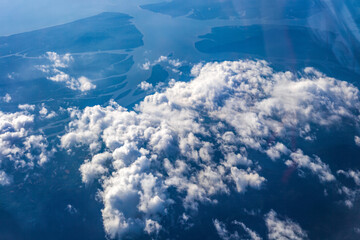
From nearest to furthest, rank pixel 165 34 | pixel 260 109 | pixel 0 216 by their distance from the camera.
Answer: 1. pixel 0 216
2. pixel 260 109
3. pixel 165 34

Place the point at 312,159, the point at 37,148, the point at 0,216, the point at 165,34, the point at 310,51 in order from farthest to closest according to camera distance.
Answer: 1. the point at 165,34
2. the point at 310,51
3. the point at 37,148
4. the point at 312,159
5. the point at 0,216

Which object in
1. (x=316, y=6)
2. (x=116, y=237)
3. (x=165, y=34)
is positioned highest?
(x=316, y=6)

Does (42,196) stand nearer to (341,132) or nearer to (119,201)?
(119,201)

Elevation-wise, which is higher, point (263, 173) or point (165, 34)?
point (165, 34)

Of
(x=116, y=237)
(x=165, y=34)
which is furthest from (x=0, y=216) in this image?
(x=165, y=34)

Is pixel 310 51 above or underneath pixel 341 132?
above

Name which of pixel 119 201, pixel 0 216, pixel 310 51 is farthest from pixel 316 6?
pixel 0 216

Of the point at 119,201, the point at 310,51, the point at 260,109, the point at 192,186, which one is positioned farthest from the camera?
the point at 310,51

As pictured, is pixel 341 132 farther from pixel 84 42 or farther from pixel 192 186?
pixel 84 42

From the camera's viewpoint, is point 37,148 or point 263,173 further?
point 37,148
